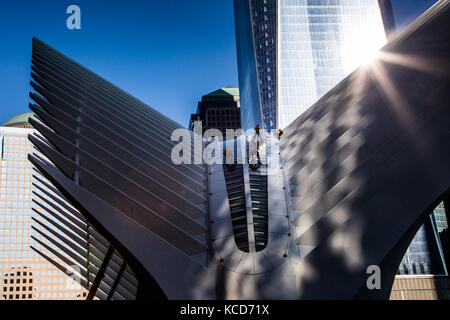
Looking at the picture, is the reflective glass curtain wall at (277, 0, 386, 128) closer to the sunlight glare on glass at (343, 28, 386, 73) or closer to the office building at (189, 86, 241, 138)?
the sunlight glare on glass at (343, 28, 386, 73)

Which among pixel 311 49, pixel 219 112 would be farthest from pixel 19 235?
pixel 311 49

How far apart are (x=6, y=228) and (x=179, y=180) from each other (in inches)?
4156

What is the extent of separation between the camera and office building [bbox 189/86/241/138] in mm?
138875

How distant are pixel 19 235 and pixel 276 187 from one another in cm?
10735

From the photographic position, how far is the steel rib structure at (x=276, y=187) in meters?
10.6

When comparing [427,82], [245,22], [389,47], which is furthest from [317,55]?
[427,82]

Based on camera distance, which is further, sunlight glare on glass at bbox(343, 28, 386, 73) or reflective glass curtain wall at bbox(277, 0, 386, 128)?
sunlight glare on glass at bbox(343, 28, 386, 73)

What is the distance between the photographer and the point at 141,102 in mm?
24266

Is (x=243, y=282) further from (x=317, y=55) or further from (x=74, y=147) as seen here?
(x=317, y=55)

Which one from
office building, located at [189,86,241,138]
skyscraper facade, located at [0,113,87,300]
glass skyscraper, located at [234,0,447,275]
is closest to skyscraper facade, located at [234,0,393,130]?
glass skyscraper, located at [234,0,447,275]

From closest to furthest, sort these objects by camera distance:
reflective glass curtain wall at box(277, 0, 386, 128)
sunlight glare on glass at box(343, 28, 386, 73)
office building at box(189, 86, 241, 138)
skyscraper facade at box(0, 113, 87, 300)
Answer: reflective glass curtain wall at box(277, 0, 386, 128) → sunlight glare on glass at box(343, 28, 386, 73) → skyscraper facade at box(0, 113, 87, 300) → office building at box(189, 86, 241, 138)

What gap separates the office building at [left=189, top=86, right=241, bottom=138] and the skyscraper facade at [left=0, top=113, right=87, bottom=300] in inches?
2281

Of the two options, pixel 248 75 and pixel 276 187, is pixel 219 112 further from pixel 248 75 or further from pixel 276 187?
pixel 276 187

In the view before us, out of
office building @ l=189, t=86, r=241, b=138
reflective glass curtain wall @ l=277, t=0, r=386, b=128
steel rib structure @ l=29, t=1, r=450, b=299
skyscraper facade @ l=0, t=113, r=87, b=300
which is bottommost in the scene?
steel rib structure @ l=29, t=1, r=450, b=299
